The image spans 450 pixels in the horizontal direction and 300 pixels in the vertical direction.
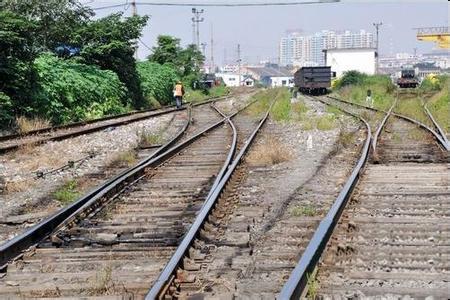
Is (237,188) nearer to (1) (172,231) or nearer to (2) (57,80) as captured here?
(1) (172,231)

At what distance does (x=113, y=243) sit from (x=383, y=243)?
264cm

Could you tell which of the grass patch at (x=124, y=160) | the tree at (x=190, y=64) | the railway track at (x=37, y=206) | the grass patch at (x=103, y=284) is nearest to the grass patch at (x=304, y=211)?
the grass patch at (x=103, y=284)

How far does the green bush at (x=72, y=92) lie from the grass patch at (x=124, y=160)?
9.10 metres

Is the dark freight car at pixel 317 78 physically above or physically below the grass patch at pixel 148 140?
above

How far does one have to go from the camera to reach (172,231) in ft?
22.5

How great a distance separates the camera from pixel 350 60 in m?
105

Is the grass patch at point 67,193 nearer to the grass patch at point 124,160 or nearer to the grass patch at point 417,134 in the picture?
the grass patch at point 124,160

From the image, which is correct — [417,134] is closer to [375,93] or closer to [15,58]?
[15,58]

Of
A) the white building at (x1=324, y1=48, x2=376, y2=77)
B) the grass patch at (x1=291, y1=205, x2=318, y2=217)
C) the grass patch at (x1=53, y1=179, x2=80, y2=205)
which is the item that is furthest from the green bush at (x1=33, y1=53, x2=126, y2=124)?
the white building at (x1=324, y1=48, x2=376, y2=77)

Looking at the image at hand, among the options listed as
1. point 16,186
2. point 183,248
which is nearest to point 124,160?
point 16,186

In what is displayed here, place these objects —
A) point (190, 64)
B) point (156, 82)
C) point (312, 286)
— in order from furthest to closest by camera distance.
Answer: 1. point (190, 64)
2. point (156, 82)
3. point (312, 286)

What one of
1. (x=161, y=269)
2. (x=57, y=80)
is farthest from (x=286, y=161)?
(x=57, y=80)

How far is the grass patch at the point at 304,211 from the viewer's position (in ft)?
24.7

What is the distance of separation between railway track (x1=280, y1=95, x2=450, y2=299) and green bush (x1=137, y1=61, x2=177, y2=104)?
→ 30.4 m
